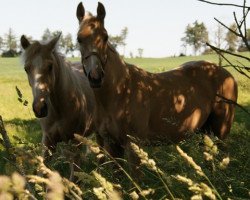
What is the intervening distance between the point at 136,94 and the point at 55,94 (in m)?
1.17

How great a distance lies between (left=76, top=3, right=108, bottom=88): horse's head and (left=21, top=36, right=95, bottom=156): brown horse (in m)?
0.56

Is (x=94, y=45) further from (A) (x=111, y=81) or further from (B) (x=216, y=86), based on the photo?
(B) (x=216, y=86)

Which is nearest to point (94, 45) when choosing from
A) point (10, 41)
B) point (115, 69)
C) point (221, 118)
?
point (115, 69)

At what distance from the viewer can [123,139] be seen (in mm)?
4934

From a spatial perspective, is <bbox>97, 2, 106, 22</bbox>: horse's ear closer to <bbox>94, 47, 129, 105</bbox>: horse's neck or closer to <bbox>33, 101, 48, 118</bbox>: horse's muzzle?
<bbox>94, 47, 129, 105</bbox>: horse's neck

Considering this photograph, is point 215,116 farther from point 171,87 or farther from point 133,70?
point 133,70

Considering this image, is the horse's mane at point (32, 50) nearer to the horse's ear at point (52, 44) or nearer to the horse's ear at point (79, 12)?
the horse's ear at point (52, 44)

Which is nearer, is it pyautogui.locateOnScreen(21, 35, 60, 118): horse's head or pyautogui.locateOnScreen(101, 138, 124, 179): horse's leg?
pyautogui.locateOnScreen(21, 35, 60, 118): horse's head

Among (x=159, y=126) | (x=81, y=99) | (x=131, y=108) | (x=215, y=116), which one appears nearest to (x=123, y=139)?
(x=131, y=108)

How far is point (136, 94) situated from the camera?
5.15 m

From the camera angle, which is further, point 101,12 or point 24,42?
point 24,42

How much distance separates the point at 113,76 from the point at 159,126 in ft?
3.44

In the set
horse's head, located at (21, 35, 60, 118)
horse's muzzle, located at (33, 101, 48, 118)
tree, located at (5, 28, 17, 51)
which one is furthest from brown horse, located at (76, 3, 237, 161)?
tree, located at (5, 28, 17, 51)

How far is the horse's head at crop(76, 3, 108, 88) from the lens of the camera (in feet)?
14.5
